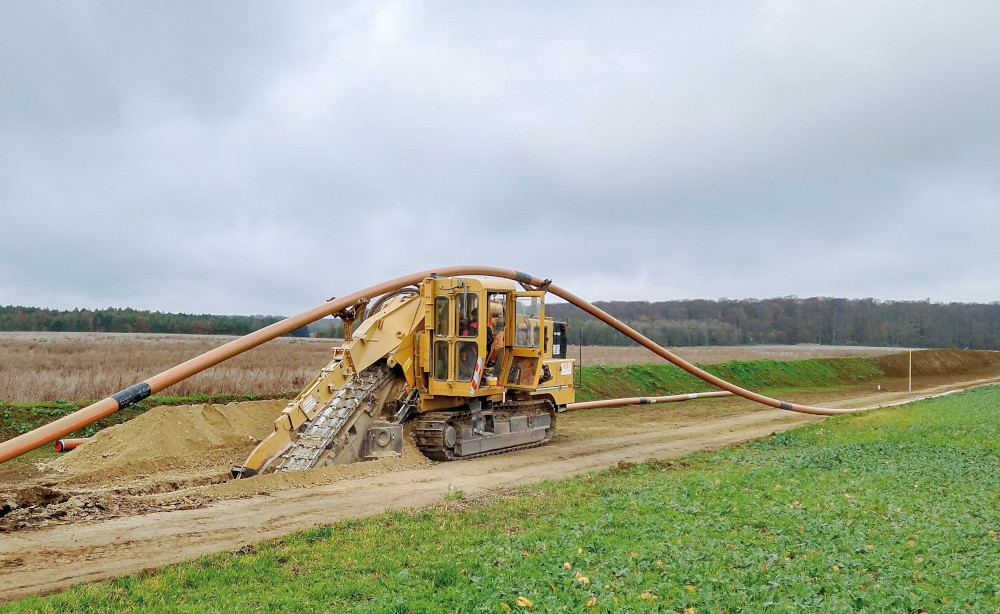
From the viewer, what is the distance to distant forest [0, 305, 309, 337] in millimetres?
53750

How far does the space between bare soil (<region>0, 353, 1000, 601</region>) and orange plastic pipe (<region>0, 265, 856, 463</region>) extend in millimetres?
1238

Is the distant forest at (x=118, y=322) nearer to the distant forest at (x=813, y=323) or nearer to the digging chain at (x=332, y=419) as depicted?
the distant forest at (x=813, y=323)

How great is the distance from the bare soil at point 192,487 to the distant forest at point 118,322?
38405 mm

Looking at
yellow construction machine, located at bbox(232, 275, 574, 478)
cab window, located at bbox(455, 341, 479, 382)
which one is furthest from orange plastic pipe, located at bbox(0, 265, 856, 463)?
cab window, located at bbox(455, 341, 479, 382)

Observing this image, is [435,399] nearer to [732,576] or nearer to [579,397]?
[732,576]

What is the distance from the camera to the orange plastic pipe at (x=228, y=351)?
8.27 m

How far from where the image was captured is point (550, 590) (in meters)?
6.34

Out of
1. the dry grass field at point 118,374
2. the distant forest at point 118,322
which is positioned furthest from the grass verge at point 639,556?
the distant forest at point 118,322

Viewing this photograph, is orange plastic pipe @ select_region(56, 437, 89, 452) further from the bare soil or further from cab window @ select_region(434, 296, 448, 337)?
cab window @ select_region(434, 296, 448, 337)

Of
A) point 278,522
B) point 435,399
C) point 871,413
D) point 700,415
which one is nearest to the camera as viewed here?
point 278,522

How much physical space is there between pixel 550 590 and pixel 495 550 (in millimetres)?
1369

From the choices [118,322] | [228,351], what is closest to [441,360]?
[228,351]

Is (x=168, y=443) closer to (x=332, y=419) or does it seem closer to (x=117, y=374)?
(x=332, y=419)

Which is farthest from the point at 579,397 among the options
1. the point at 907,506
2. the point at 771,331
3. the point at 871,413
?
the point at 771,331
